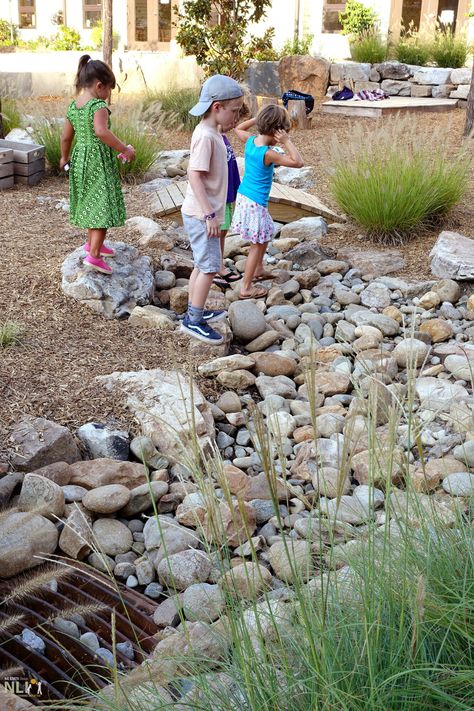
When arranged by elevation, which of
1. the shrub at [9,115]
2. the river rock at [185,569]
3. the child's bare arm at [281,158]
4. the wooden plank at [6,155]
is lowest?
the river rock at [185,569]

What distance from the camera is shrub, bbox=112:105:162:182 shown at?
8.13 m

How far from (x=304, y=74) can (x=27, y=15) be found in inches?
537

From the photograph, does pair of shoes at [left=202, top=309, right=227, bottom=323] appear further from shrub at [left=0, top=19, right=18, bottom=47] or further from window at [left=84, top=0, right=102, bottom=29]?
shrub at [left=0, top=19, right=18, bottom=47]

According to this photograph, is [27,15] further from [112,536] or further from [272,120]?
A: [112,536]

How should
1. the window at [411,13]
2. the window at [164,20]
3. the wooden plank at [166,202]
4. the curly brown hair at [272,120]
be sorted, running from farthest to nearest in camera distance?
the window at [164,20] → the window at [411,13] → the wooden plank at [166,202] → the curly brown hair at [272,120]

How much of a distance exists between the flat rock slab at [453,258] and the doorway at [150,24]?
59.3ft

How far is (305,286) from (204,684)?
4447mm

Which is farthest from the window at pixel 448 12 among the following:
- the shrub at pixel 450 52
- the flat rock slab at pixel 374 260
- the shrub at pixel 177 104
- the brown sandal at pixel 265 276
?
the brown sandal at pixel 265 276

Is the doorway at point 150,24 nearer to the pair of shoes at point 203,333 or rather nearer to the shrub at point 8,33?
the shrub at point 8,33

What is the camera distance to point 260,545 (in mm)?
2998

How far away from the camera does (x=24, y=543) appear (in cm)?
277

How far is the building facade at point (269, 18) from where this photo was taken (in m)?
17.2

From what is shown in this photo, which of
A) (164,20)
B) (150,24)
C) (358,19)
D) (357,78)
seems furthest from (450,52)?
(150,24)

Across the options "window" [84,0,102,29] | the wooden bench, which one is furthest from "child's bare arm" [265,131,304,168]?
"window" [84,0,102,29]
